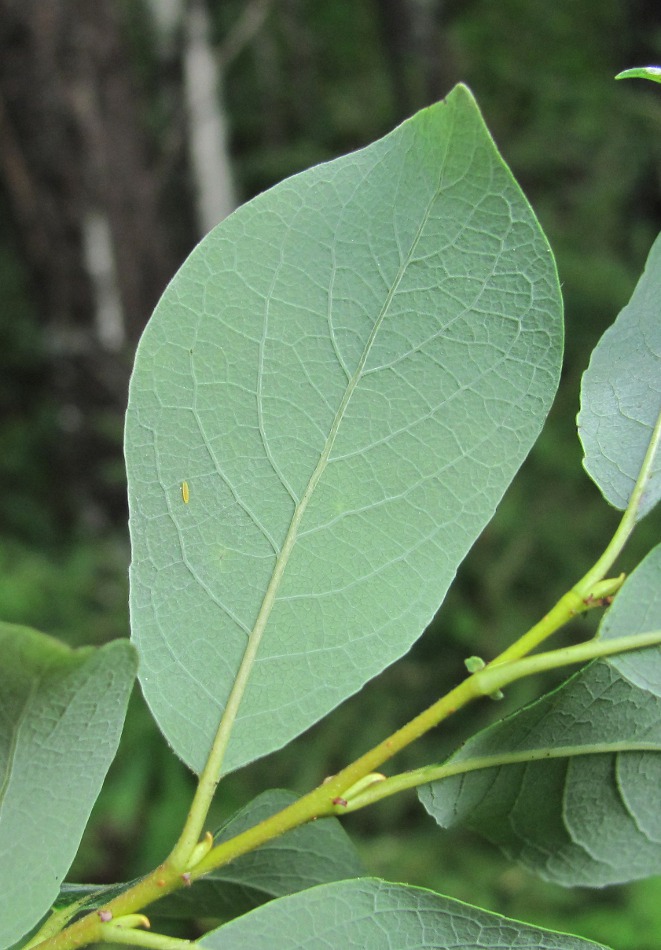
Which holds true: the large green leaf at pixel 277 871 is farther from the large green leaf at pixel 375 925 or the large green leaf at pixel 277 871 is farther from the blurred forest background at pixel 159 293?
the blurred forest background at pixel 159 293

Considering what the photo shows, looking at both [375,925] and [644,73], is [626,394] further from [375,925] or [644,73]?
[375,925]

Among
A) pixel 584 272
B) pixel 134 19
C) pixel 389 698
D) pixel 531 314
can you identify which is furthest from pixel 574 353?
pixel 134 19

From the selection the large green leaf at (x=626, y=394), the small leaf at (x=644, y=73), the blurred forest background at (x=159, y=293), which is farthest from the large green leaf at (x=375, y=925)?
the blurred forest background at (x=159, y=293)

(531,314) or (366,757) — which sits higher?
(531,314)

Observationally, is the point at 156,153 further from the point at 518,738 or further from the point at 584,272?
the point at 518,738

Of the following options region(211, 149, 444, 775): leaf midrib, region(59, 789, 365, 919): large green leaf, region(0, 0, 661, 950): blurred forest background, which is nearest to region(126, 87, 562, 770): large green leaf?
region(211, 149, 444, 775): leaf midrib

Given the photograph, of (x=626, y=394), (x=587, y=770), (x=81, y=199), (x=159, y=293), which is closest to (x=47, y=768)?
(x=587, y=770)
